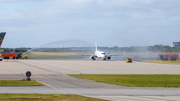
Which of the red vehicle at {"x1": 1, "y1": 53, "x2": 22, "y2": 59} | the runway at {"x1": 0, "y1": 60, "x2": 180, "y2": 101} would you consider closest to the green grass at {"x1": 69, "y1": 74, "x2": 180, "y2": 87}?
the runway at {"x1": 0, "y1": 60, "x2": 180, "y2": 101}

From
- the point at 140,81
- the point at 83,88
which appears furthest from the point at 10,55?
the point at 83,88

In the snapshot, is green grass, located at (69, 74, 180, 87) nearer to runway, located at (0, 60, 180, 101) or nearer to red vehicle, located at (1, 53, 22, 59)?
runway, located at (0, 60, 180, 101)

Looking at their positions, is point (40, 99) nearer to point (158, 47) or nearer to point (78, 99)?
point (78, 99)

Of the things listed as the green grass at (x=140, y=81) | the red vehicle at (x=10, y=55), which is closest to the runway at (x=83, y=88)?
the green grass at (x=140, y=81)

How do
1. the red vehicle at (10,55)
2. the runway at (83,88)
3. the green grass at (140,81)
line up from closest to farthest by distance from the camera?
the runway at (83,88) < the green grass at (140,81) < the red vehicle at (10,55)

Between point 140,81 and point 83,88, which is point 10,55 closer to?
point 140,81

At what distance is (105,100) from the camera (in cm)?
1866

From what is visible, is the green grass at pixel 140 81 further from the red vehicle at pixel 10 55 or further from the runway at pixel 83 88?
the red vehicle at pixel 10 55

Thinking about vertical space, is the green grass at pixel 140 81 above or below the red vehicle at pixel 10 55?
below

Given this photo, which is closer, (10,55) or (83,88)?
(83,88)

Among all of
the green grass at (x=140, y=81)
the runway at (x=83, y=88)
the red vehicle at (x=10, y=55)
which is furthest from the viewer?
the red vehicle at (x=10, y=55)

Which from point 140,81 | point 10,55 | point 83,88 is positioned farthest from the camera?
point 10,55

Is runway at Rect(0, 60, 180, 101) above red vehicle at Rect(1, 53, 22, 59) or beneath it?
beneath

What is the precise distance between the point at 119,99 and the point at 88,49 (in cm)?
12520
